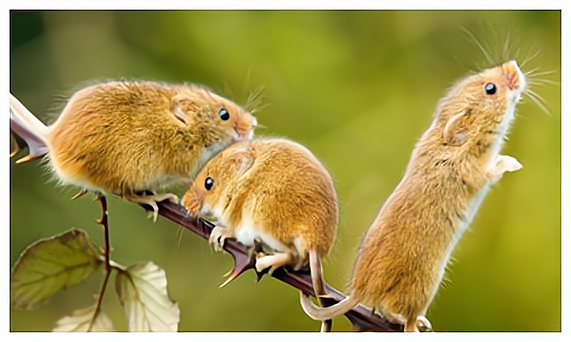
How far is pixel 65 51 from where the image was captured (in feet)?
4.39

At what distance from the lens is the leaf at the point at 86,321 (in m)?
1.32

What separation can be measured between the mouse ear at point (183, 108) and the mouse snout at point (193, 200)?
91mm

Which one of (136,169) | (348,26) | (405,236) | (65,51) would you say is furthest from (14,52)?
(405,236)

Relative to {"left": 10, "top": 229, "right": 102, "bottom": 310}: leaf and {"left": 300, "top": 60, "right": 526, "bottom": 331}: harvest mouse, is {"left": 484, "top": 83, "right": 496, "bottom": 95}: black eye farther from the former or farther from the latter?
{"left": 10, "top": 229, "right": 102, "bottom": 310}: leaf

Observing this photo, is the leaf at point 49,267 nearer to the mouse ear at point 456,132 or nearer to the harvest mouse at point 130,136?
the harvest mouse at point 130,136

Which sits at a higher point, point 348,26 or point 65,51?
point 348,26

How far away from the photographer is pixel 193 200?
1287mm

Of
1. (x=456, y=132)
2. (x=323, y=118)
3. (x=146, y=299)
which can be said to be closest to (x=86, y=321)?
(x=146, y=299)

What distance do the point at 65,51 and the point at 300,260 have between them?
0.43 meters

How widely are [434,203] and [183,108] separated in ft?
1.16

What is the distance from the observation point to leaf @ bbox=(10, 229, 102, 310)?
1.30 m

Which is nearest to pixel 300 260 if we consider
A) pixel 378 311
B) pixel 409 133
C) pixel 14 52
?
pixel 378 311
